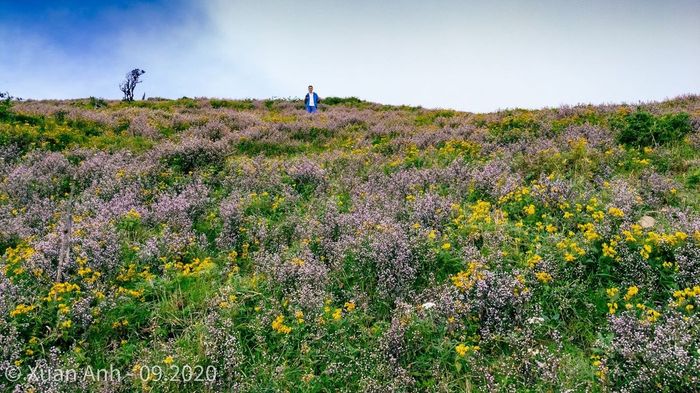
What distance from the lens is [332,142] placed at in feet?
43.1

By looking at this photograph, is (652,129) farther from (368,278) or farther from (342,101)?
(342,101)

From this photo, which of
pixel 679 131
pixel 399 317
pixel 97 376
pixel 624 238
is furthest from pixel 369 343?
pixel 679 131

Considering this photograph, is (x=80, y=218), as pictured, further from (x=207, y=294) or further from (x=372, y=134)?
(x=372, y=134)

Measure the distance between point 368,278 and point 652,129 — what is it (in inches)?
298

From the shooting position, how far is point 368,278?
4.99 metres

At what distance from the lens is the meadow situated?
369 cm

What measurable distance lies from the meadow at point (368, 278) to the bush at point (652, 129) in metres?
0.36

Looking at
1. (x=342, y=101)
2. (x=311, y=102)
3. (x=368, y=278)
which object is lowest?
(x=368, y=278)

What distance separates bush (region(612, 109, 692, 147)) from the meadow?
1.17ft

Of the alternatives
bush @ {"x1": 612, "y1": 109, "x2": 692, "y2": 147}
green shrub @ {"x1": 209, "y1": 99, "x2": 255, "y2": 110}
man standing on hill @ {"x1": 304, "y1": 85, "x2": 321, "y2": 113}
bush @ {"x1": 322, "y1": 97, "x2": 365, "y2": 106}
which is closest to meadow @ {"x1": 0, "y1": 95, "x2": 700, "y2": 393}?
bush @ {"x1": 612, "y1": 109, "x2": 692, "y2": 147}

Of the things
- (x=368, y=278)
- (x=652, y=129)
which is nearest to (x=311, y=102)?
(x=652, y=129)

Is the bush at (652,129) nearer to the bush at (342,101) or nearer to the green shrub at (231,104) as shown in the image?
the bush at (342,101)

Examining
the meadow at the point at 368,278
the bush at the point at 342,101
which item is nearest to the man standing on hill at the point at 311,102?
the bush at the point at 342,101

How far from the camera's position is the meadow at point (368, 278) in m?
3.69
